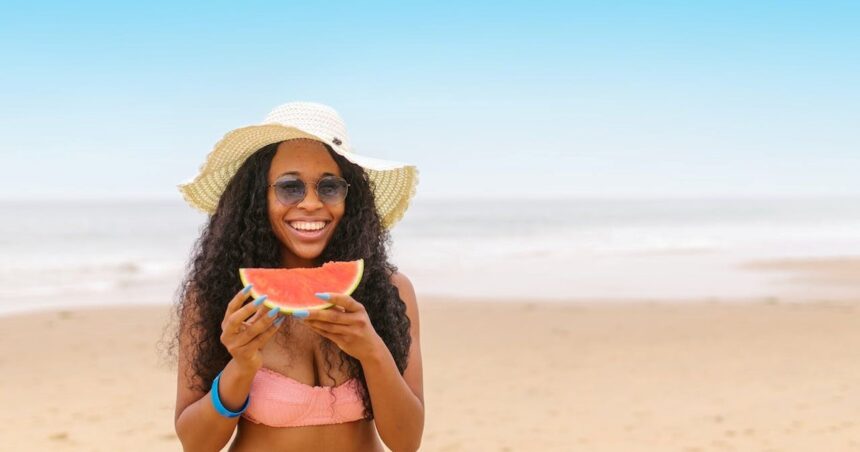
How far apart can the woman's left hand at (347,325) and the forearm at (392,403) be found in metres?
0.07

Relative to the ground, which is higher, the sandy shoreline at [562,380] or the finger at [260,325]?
the finger at [260,325]

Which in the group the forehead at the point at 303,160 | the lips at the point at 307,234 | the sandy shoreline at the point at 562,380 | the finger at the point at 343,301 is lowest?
the sandy shoreline at the point at 562,380

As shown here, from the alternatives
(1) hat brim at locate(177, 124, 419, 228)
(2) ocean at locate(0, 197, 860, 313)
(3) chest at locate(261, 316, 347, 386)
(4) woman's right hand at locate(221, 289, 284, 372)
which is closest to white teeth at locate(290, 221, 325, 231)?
(1) hat brim at locate(177, 124, 419, 228)

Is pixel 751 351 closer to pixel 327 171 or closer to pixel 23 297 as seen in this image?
pixel 327 171

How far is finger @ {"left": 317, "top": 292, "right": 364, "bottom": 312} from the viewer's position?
7.63 ft

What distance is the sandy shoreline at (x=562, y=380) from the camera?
6586 mm

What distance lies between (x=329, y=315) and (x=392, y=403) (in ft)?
1.76

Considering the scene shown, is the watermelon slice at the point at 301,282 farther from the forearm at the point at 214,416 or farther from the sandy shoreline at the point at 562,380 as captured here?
the sandy shoreline at the point at 562,380

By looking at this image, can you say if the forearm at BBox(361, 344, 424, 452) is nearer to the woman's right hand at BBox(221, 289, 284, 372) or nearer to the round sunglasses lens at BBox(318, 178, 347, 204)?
the woman's right hand at BBox(221, 289, 284, 372)

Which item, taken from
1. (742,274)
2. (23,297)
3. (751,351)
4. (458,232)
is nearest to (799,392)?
(751,351)

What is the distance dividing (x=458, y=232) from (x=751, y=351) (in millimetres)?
26397

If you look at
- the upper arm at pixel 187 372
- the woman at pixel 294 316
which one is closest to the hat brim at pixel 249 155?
the woman at pixel 294 316

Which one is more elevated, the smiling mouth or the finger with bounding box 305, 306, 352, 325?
the smiling mouth

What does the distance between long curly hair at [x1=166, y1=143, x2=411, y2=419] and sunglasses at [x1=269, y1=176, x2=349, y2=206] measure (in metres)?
0.14
